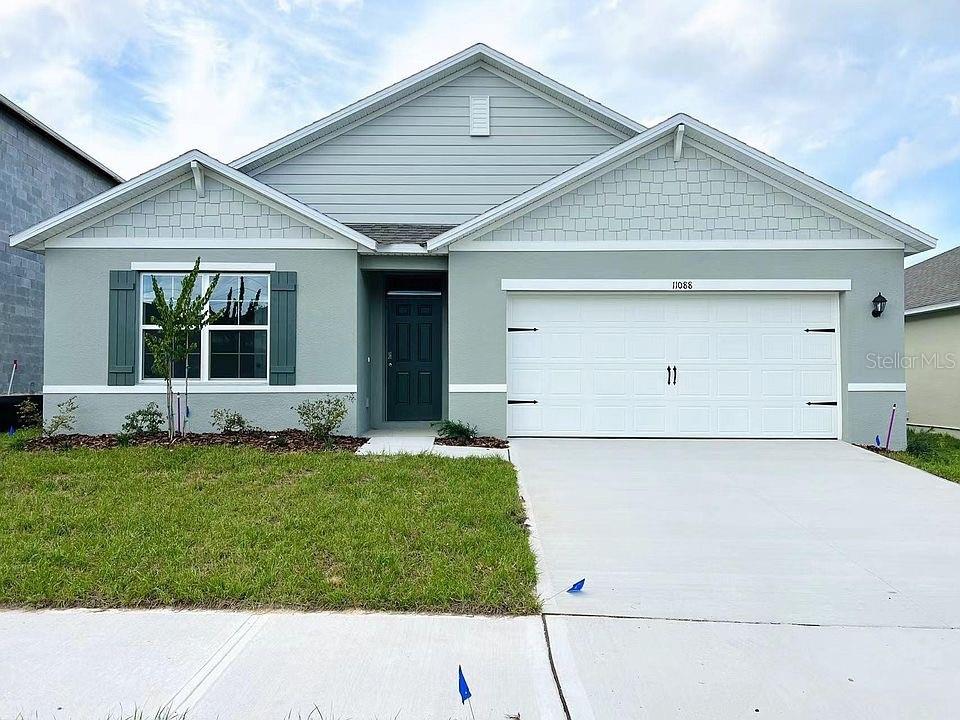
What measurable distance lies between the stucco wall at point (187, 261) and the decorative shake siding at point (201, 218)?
0.27 m

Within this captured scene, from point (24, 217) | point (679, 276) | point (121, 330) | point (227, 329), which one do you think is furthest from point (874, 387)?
point (24, 217)

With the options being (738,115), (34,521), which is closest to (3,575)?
(34,521)

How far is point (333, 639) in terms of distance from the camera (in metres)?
3.20

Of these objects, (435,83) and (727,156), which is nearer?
(727,156)

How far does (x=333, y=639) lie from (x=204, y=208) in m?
7.79

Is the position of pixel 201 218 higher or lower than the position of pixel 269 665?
higher

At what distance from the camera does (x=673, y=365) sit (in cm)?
941

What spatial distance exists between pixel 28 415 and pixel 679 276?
34.8 ft

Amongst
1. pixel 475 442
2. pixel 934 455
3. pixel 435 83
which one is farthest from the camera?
pixel 435 83

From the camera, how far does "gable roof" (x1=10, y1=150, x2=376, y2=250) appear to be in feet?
28.9

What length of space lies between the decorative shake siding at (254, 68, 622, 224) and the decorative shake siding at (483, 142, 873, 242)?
7.83 feet

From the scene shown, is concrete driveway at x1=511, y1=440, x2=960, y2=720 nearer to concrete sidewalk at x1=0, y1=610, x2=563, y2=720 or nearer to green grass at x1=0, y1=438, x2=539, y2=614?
concrete sidewalk at x1=0, y1=610, x2=563, y2=720

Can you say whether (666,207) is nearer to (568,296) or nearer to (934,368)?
(568,296)

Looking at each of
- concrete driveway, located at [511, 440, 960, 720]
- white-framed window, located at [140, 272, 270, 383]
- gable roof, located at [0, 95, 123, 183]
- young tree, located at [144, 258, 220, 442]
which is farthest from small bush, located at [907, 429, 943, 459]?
gable roof, located at [0, 95, 123, 183]
